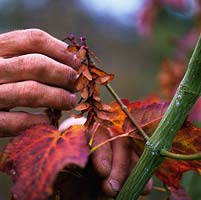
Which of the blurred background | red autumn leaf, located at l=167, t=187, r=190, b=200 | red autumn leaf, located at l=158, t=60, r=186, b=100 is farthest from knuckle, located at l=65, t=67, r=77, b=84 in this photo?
the blurred background

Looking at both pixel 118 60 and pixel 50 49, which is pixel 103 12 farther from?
pixel 50 49

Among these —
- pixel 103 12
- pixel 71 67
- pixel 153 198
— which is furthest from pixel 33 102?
pixel 103 12

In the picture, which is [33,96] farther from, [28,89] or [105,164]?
[105,164]

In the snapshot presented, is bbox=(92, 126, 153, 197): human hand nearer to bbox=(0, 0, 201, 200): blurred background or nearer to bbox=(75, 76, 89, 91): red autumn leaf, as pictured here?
bbox=(75, 76, 89, 91): red autumn leaf

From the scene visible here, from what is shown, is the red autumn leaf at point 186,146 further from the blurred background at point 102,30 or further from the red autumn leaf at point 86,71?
the blurred background at point 102,30

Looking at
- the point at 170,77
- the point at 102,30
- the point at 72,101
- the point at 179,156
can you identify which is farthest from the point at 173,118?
the point at 102,30
